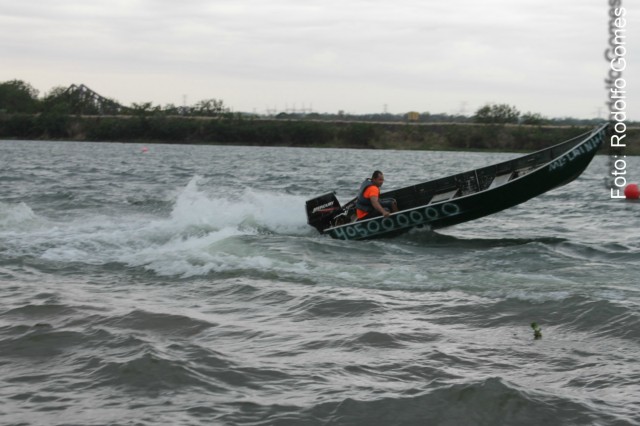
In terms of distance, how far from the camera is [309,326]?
9.39 meters

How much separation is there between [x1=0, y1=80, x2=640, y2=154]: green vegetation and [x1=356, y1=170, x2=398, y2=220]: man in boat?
62.1 metres

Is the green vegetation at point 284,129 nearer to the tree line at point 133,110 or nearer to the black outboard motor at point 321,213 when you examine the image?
the tree line at point 133,110

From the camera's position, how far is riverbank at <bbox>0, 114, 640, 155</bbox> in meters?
80.9

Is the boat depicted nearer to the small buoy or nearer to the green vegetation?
the small buoy

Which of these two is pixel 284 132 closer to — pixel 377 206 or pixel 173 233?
pixel 173 233

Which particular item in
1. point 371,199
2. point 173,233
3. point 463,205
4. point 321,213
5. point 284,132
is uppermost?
point 284,132

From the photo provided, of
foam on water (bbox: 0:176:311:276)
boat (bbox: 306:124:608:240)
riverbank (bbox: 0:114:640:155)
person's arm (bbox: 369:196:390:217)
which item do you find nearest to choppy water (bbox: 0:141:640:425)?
foam on water (bbox: 0:176:311:276)

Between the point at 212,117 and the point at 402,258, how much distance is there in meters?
85.8

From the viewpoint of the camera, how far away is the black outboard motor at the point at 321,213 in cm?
1739

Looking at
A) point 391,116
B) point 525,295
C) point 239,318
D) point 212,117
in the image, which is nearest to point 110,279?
point 239,318

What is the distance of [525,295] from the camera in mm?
10750

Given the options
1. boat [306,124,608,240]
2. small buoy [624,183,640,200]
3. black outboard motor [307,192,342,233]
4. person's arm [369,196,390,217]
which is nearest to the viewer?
person's arm [369,196,390,217]

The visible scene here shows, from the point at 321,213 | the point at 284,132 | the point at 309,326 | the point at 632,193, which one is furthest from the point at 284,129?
the point at 309,326

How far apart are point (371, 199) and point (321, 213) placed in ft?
4.19
